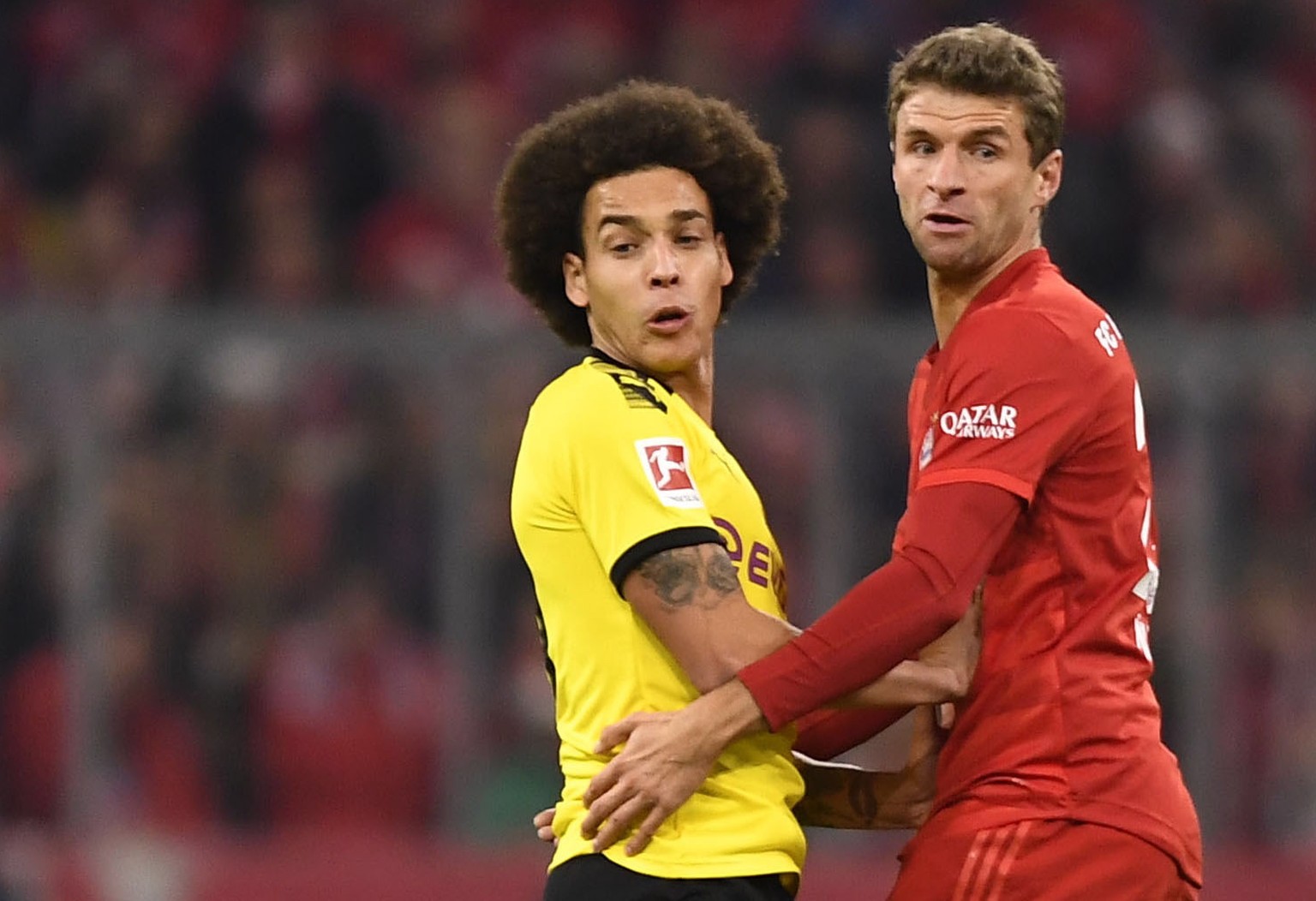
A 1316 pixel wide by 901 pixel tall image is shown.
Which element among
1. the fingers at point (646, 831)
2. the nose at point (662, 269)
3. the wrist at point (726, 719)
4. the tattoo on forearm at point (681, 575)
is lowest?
the fingers at point (646, 831)

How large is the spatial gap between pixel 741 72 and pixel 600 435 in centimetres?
737

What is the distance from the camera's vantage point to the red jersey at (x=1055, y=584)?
4.10 m

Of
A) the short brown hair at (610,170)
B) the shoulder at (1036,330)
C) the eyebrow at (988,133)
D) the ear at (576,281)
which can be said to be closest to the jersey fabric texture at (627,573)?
the ear at (576,281)

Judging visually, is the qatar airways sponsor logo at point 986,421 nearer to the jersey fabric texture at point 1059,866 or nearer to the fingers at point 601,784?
the jersey fabric texture at point 1059,866

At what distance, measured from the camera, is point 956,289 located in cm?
448

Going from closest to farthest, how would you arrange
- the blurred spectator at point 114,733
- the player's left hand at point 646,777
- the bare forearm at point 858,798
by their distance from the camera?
1. the player's left hand at point 646,777
2. the bare forearm at point 858,798
3. the blurred spectator at point 114,733

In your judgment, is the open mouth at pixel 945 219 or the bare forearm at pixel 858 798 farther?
the bare forearm at pixel 858 798

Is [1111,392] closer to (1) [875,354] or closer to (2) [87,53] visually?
(1) [875,354]

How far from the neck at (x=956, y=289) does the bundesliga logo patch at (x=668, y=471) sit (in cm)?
58

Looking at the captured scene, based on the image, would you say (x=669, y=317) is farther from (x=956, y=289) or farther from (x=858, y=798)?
(x=858, y=798)

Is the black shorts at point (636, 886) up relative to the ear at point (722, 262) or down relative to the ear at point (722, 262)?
down

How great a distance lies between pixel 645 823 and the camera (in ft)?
13.3

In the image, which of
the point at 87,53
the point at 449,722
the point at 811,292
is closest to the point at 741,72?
the point at 811,292

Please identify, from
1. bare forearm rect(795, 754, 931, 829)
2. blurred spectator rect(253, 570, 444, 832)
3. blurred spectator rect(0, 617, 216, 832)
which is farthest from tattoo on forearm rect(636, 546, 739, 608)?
blurred spectator rect(0, 617, 216, 832)
